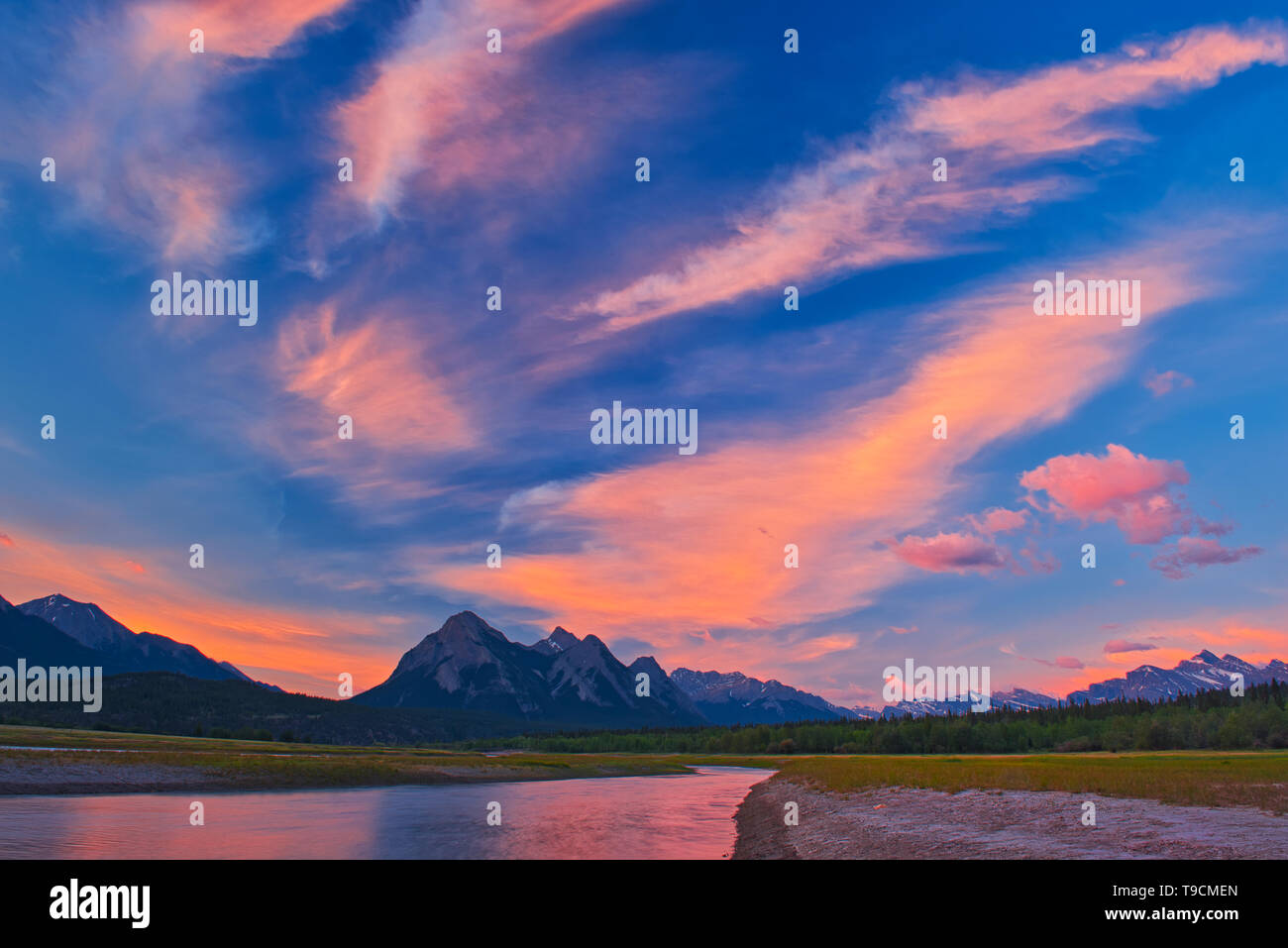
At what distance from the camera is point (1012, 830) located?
124 feet

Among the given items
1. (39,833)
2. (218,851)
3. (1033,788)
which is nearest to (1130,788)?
(1033,788)

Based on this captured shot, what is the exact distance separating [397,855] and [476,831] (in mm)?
13706

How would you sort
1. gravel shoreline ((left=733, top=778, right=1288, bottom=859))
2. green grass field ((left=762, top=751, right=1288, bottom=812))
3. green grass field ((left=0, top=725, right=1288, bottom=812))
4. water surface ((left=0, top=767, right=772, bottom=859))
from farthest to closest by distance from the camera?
green grass field ((left=0, top=725, right=1288, bottom=812)) → green grass field ((left=762, top=751, right=1288, bottom=812)) → water surface ((left=0, top=767, right=772, bottom=859)) → gravel shoreline ((left=733, top=778, right=1288, bottom=859))

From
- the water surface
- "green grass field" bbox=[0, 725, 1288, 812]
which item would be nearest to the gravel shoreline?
"green grass field" bbox=[0, 725, 1288, 812]

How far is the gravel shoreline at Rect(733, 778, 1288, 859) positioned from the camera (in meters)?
30.0

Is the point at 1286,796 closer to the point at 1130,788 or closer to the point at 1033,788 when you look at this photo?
the point at 1130,788

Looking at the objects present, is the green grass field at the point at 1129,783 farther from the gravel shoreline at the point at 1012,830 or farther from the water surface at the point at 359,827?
the water surface at the point at 359,827

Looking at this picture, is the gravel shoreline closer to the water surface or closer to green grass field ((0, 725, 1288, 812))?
green grass field ((0, 725, 1288, 812))

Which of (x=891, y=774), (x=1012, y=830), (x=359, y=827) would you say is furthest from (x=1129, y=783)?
A: (x=359, y=827)

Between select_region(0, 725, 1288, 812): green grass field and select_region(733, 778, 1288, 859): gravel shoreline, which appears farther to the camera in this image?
select_region(0, 725, 1288, 812): green grass field

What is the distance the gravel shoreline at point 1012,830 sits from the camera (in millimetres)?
29953

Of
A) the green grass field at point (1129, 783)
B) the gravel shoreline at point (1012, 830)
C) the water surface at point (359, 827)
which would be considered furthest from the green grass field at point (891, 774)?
the water surface at point (359, 827)
